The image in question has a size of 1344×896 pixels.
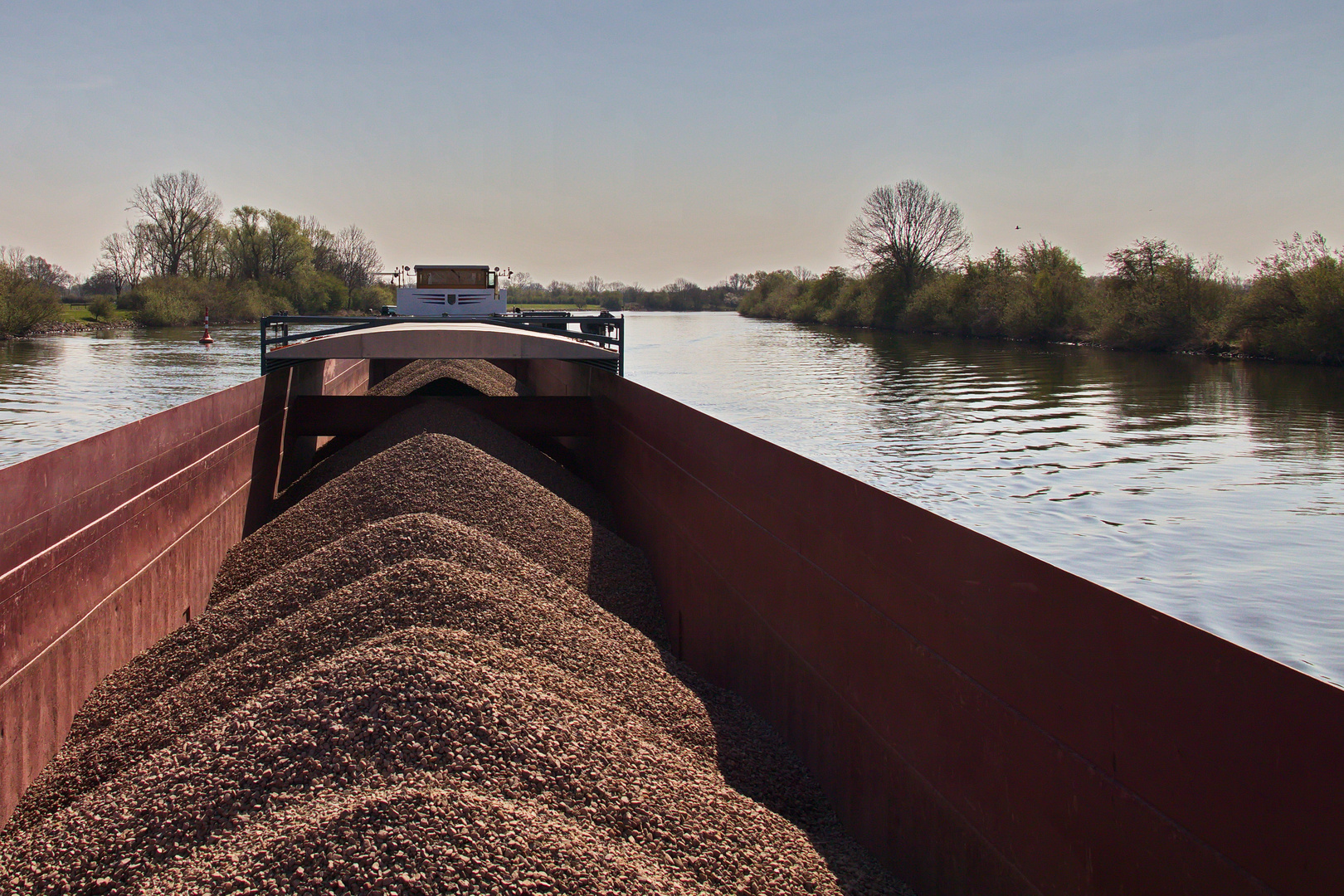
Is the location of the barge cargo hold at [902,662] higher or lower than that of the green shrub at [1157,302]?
lower

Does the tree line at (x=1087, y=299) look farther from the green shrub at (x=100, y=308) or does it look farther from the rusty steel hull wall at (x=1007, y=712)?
the green shrub at (x=100, y=308)

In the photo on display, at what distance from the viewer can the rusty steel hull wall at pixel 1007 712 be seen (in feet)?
5.49

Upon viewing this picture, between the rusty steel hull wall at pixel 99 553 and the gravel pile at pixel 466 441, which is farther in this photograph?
the gravel pile at pixel 466 441

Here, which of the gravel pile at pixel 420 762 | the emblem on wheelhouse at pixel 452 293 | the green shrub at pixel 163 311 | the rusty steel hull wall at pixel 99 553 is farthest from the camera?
the green shrub at pixel 163 311

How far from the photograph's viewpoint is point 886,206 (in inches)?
2309

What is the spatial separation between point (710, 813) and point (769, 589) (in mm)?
1327

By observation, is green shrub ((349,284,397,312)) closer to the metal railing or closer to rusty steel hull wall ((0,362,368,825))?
the metal railing

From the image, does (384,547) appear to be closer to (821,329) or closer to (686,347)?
(686,347)

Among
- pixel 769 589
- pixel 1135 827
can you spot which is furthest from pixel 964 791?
pixel 769 589

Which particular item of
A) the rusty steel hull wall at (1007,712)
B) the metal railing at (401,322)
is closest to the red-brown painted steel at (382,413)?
the metal railing at (401,322)

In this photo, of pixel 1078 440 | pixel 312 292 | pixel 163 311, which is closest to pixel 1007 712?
pixel 1078 440

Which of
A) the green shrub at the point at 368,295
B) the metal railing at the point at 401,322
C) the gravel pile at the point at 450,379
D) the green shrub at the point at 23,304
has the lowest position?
the gravel pile at the point at 450,379

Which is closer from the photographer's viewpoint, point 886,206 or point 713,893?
point 713,893

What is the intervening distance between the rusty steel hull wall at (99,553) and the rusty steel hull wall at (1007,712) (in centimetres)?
288
